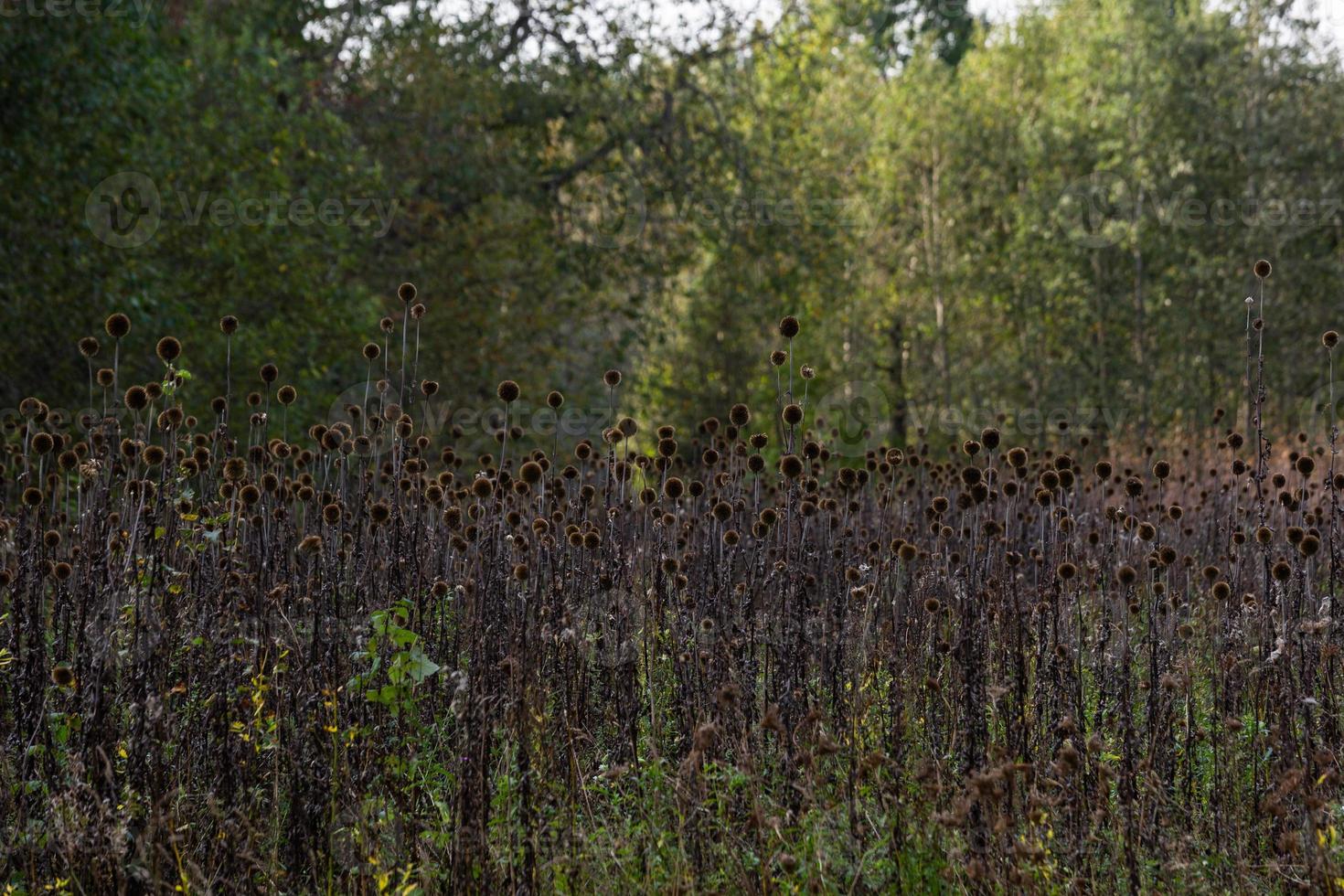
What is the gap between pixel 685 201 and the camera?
57.5 ft

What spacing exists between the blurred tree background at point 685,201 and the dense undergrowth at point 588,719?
7.22m

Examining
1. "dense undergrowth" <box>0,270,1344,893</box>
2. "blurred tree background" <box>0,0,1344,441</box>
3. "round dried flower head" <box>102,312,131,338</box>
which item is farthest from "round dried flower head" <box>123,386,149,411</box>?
"blurred tree background" <box>0,0,1344,441</box>

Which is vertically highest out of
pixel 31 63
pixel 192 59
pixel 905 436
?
pixel 192 59

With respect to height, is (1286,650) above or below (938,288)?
below

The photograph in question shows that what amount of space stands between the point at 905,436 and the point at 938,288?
348 cm

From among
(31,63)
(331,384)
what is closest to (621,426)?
(31,63)

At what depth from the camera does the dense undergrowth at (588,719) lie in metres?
3.26

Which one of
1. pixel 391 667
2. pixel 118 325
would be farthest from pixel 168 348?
pixel 391 667

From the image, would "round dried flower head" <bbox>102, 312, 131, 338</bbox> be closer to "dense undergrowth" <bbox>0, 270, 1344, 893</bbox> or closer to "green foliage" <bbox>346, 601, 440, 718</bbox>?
"dense undergrowth" <bbox>0, 270, 1344, 893</bbox>

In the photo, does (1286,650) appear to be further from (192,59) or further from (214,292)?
(192,59)

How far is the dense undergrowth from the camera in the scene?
3.26 m

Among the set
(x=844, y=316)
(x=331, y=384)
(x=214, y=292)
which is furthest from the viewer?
(x=844, y=316)

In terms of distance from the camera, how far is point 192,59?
1429 cm

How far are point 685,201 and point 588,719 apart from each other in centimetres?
1383
